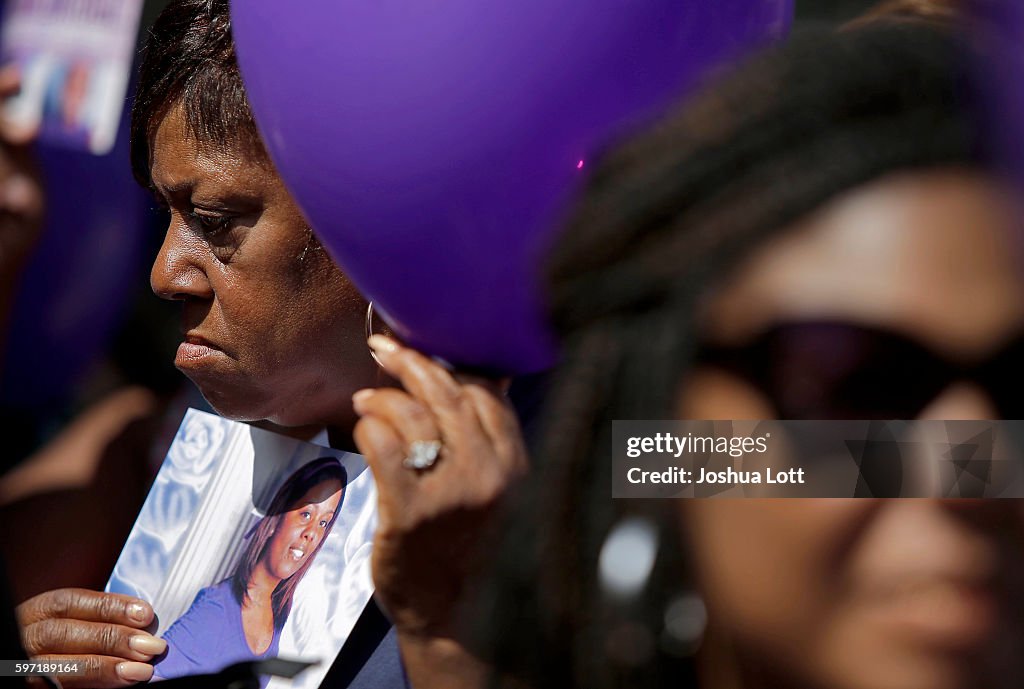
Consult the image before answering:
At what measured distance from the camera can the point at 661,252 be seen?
708mm

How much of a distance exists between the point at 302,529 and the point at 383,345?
14.0 inches

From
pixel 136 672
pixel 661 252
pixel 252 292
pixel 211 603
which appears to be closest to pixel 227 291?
pixel 252 292

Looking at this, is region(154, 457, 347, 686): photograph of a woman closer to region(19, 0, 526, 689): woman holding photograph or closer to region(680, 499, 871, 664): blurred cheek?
region(19, 0, 526, 689): woman holding photograph

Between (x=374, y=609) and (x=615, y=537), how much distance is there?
25.5 inches

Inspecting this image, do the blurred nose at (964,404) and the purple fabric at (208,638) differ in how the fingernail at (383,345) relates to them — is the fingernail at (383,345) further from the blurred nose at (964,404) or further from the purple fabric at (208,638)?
the blurred nose at (964,404)

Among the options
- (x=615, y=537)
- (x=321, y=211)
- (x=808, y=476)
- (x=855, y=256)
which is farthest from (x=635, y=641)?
(x=321, y=211)

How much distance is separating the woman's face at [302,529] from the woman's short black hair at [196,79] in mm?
476

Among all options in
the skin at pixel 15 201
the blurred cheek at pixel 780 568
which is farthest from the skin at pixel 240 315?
the blurred cheek at pixel 780 568

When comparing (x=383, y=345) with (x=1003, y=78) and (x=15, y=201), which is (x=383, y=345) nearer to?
(x=1003, y=78)

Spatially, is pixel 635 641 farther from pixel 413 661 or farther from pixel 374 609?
pixel 374 609

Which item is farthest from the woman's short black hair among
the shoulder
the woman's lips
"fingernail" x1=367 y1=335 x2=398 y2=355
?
the shoulder

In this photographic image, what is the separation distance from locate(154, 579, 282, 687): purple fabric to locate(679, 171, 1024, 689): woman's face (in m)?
0.85

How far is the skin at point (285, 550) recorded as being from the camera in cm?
138

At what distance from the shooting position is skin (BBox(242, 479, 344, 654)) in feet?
4.52
